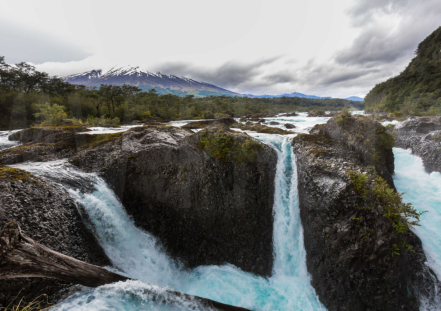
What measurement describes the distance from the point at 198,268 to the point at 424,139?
20014mm

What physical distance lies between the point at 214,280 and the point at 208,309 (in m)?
3.15

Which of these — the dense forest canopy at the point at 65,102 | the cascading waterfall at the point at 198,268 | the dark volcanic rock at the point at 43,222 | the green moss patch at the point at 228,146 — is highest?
the dense forest canopy at the point at 65,102

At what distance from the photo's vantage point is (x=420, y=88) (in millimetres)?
41406

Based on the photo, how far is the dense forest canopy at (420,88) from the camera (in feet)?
105

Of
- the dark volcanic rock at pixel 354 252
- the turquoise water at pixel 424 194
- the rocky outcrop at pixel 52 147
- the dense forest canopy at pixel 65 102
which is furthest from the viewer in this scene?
the dense forest canopy at pixel 65 102

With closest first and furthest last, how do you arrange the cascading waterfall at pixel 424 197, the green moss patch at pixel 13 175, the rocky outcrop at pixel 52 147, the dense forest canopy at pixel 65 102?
the green moss patch at pixel 13 175 < the cascading waterfall at pixel 424 197 < the rocky outcrop at pixel 52 147 < the dense forest canopy at pixel 65 102

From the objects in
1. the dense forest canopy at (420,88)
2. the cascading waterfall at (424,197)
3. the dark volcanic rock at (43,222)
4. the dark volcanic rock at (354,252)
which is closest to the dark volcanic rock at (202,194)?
the dark volcanic rock at (354,252)

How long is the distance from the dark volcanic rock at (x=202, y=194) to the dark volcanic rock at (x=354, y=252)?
2.20m

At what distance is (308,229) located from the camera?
7.88 metres

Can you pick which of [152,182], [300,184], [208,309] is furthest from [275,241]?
[152,182]

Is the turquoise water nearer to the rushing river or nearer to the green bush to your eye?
the rushing river

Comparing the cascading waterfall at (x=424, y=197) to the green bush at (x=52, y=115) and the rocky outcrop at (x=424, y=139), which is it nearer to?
the rocky outcrop at (x=424, y=139)

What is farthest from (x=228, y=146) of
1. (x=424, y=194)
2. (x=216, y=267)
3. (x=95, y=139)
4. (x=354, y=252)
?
(x=424, y=194)

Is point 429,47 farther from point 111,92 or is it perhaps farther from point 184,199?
point 111,92
